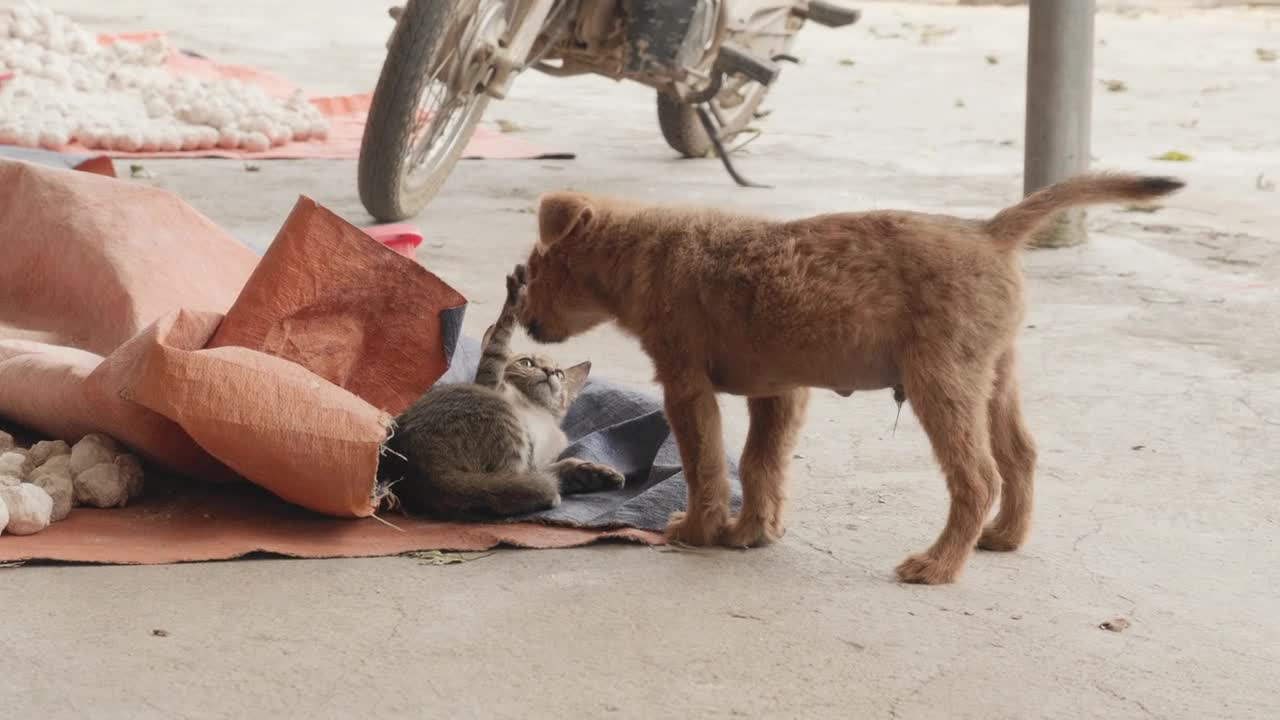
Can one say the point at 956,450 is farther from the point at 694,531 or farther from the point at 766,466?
the point at 694,531

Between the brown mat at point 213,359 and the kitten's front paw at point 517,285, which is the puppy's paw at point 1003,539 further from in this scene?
the kitten's front paw at point 517,285

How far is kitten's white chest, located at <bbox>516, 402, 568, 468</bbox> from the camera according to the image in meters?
3.94

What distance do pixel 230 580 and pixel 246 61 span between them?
10.3 metres

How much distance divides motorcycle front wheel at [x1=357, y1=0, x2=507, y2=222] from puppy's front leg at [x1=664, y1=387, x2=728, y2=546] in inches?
120

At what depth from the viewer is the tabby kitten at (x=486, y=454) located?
3.56m

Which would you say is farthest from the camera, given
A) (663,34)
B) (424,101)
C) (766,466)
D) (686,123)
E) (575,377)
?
(686,123)

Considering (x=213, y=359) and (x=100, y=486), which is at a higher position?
(x=213, y=359)

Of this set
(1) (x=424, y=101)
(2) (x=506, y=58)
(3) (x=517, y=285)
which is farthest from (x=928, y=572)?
(1) (x=424, y=101)

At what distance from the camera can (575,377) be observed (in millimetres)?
4445

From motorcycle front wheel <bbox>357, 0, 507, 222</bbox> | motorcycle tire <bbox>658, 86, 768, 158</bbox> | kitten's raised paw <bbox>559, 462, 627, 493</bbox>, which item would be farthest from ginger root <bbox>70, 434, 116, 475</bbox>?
motorcycle tire <bbox>658, 86, 768, 158</bbox>

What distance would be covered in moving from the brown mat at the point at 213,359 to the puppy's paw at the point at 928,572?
64 centimetres

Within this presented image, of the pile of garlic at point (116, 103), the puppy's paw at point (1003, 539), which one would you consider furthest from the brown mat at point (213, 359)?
the pile of garlic at point (116, 103)

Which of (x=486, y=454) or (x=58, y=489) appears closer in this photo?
(x=58, y=489)

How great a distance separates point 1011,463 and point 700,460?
0.75 metres
